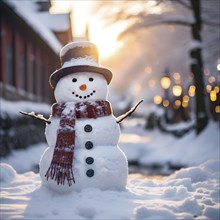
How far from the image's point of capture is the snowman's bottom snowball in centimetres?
476

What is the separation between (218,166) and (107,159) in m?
3.08

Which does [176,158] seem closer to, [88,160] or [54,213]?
[88,160]

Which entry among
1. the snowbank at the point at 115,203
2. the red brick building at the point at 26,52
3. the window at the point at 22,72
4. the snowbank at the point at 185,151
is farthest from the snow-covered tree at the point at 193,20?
the snowbank at the point at 115,203

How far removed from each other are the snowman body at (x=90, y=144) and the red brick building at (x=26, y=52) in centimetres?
670

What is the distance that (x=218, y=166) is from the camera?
698 centimetres

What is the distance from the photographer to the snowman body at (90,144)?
188 inches

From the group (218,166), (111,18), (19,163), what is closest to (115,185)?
(218,166)

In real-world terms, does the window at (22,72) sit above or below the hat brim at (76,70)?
above

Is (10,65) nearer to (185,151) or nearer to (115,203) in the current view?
(185,151)

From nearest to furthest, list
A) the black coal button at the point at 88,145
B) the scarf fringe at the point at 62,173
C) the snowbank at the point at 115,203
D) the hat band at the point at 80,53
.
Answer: the snowbank at the point at 115,203 < the scarf fringe at the point at 62,173 < the black coal button at the point at 88,145 < the hat band at the point at 80,53

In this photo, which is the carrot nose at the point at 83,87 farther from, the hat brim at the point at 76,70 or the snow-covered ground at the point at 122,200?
the snow-covered ground at the point at 122,200

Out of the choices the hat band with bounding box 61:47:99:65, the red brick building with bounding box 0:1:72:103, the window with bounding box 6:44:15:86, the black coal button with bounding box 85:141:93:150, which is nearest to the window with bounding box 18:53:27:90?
the red brick building with bounding box 0:1:72:103

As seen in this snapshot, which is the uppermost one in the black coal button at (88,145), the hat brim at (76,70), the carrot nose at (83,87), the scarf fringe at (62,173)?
the hat brim at (76,70)

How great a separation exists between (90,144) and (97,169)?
0.37 metres
